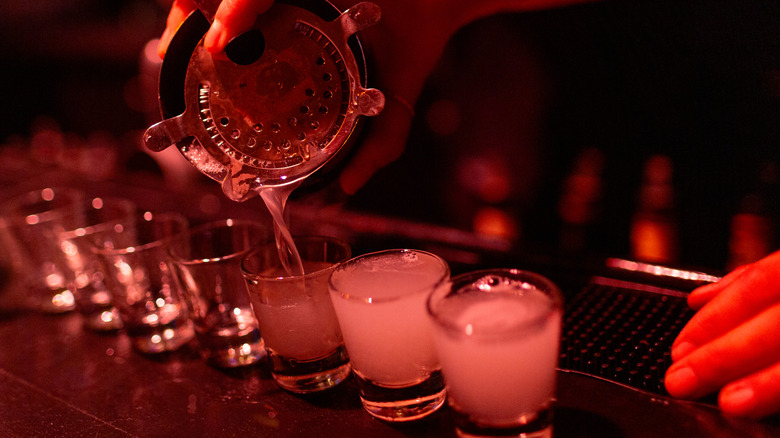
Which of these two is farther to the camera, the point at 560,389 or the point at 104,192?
the point at 104,192

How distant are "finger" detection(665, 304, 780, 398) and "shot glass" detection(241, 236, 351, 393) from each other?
0.43 meters

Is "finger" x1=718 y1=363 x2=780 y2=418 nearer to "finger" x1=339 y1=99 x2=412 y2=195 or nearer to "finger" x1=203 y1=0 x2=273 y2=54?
"finger" x1=339 y1=99 x2=412 y2=195

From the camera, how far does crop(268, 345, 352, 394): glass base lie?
0.86m

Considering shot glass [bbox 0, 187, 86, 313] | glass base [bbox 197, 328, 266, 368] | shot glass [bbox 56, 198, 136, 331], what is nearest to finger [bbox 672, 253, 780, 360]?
glass base [bbox 197, 328, 266, 368]

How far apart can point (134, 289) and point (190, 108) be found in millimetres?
360

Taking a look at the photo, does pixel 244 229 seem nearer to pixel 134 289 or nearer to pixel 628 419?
pixel 134 289

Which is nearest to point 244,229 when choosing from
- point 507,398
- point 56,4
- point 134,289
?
A: point 134,289

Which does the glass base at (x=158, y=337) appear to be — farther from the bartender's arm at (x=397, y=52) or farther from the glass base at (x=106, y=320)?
the bartender's arm at (x=397, y=52)

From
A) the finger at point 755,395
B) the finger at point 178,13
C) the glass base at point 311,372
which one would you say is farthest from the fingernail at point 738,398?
the finger at point 178,13

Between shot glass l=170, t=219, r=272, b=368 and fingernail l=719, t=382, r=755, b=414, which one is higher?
shot glass l=170, t=219, r=272, b=368

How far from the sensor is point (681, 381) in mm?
725

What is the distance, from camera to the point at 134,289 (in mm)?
1020

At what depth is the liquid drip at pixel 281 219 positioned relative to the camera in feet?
2.77

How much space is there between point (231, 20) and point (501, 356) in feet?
1.68
